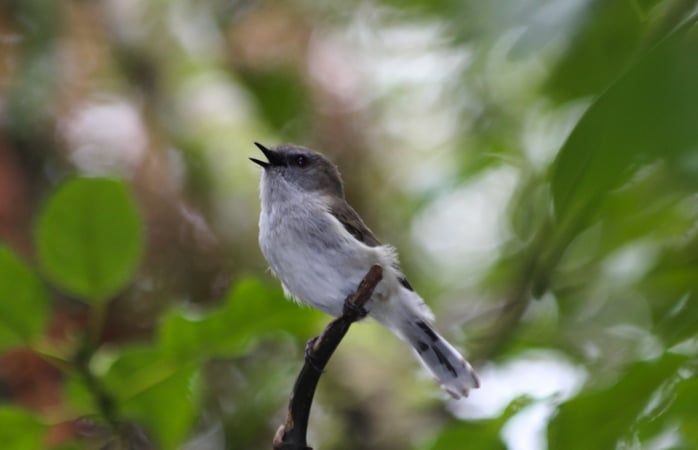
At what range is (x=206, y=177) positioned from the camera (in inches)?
175

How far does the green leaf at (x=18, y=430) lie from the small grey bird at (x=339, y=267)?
101 centimetres

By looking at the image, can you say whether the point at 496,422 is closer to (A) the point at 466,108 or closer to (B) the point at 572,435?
(B) the point at 572,435

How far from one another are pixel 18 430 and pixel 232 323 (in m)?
0.49

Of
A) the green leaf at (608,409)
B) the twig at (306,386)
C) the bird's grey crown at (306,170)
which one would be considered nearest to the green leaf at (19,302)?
the twig at (306,386)

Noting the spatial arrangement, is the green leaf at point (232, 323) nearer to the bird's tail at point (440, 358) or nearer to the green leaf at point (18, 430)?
the green leaf at point (18, 430)

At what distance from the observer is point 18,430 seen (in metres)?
1.79

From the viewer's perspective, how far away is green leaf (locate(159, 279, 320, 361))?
1.82 metres

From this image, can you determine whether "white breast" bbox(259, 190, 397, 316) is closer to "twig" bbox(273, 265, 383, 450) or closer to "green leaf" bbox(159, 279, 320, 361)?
"green leaf" bbox(159, 279, 320, 361)

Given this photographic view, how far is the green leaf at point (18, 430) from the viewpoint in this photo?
1.77 meters

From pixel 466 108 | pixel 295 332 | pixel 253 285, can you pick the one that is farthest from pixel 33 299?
pixel 466 108

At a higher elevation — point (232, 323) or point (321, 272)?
point (321, 272)

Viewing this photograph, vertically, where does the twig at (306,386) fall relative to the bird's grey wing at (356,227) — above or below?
below

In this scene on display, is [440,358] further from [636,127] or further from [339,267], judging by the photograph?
[636,127]

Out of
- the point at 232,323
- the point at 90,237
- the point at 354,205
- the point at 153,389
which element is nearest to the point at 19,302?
the point at 90,237
